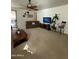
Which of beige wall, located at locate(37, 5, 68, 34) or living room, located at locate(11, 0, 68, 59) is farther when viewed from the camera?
beige wall, located at locate(37, 5, 68, 34)

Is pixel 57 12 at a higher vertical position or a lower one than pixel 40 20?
higher

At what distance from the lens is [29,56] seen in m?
3.19

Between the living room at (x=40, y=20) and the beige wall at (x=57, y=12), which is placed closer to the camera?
the living room at (x=40, y=20)

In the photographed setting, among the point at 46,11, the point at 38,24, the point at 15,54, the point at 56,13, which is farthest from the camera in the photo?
the point at 38,24

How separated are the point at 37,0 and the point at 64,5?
1629mm

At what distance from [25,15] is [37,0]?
3.45m

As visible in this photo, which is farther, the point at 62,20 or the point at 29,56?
the point at 62,20

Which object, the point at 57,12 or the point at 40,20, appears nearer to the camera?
the point at 57,12

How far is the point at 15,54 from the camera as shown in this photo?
3.16 m
